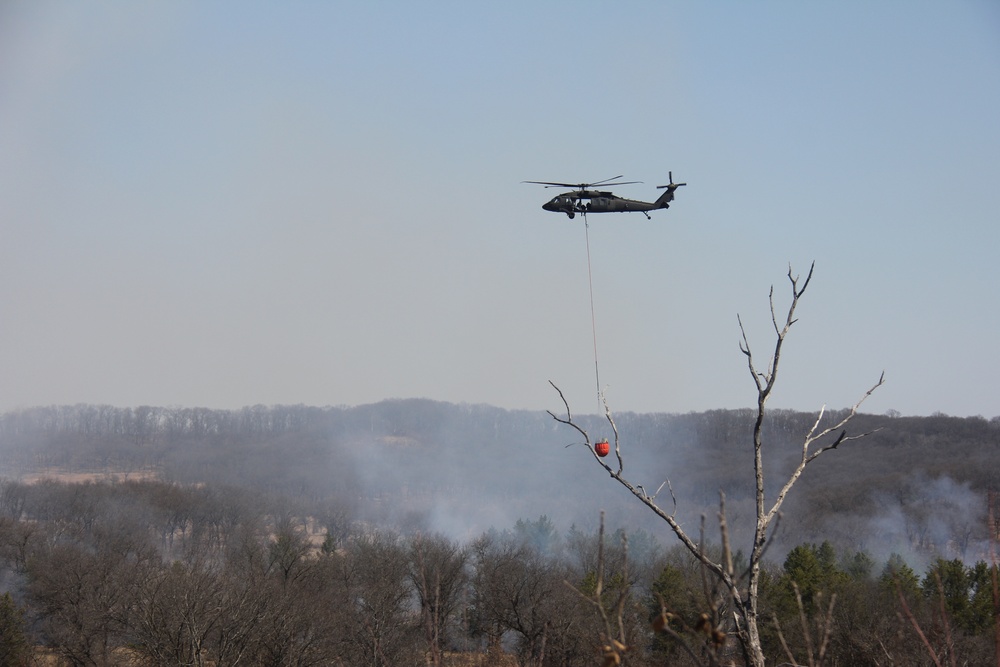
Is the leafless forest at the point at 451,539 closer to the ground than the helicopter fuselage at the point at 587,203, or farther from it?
closer to the ground

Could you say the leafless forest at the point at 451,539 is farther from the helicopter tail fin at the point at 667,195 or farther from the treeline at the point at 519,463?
the helicopter tail fin at the point at 667,195

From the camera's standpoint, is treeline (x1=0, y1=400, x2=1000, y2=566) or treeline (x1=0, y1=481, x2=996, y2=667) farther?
treeline (x1=0, y1=400, x2=1000, y2=566)

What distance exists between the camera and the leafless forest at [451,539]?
103ft

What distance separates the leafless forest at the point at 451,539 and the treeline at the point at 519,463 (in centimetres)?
53

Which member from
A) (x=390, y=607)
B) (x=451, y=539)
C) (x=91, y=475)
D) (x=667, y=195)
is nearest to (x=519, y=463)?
(x=451, y=539)

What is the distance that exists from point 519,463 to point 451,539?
4935cm

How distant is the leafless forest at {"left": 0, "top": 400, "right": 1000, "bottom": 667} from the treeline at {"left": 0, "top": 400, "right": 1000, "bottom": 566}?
1.74ft

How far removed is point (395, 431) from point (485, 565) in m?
128

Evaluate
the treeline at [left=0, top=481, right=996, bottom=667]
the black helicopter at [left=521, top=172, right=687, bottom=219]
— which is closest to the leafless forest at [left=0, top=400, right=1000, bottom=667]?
the treeline at [left=0, top=481, right=996, bottom=667]

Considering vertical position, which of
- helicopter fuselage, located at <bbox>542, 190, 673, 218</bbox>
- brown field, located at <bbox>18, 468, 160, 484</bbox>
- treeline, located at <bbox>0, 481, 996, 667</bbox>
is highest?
helicopter fuselage, located at <bbox>542, 190, 673, 218</bbox>

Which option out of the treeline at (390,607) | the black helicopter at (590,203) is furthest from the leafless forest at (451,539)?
the black helicopter at (590,203)

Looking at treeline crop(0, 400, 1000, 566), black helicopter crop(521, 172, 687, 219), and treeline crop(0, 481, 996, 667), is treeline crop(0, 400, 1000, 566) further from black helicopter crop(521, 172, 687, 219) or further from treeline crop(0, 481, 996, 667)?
black helicopter crop(521, 172, 687, 219)

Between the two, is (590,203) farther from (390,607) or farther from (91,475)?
(91,475)

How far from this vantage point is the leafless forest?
103ft
